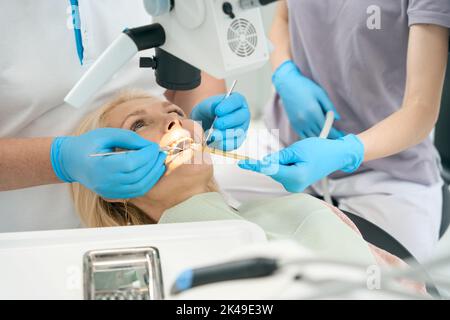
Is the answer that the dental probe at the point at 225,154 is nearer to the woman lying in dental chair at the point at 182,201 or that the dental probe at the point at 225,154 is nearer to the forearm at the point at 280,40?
the woman lying in dental chair at the point at 182,201

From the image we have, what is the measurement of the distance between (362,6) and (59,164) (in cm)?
80

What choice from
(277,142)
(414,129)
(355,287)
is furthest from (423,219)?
(355,287)

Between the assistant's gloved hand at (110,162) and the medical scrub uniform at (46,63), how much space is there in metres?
0.13

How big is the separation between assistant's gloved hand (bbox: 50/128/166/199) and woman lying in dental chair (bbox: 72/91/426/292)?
9 centimetres

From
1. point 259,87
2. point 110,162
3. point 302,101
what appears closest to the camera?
point 110,162

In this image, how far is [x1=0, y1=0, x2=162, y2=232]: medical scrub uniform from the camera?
114 centimetres

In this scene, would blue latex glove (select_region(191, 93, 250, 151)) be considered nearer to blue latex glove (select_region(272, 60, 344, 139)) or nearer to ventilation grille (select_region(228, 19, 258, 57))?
blue latex glove (select_region(272, 60, 344, 139))

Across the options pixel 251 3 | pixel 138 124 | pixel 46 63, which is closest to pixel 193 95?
pixel 138 124

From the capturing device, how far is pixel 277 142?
163 cm

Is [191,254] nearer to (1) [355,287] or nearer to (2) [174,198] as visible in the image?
(1) [355,287]

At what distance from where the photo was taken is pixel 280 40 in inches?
66.4

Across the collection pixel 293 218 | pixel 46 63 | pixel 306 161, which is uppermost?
pixel 46 63

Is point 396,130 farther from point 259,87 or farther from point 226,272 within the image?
point 226,272

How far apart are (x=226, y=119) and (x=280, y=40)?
1.71 feet
